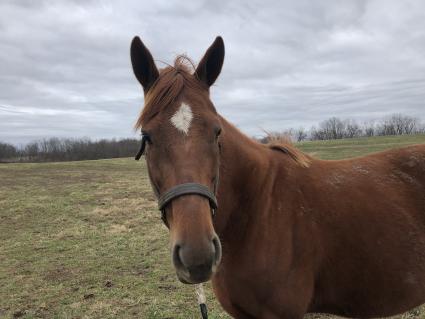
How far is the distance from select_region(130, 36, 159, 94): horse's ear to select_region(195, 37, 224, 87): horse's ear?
0.35m

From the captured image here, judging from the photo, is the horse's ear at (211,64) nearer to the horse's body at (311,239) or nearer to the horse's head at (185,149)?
the horse's head at (185,149)

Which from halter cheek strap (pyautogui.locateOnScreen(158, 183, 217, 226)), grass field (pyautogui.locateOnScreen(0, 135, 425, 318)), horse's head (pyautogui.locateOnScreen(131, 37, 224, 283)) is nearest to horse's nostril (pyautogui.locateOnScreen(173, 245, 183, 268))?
horse's head (pyautogui.locateOnScreen(131, 37, 224, 283))

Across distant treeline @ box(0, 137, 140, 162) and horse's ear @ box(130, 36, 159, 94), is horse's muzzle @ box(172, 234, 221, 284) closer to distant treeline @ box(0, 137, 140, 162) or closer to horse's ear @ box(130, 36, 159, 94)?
horse's ear @ box(130, 36, 159, 94)

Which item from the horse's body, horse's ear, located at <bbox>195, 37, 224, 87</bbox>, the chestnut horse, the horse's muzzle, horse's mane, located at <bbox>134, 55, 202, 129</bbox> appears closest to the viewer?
the horse's muzzle

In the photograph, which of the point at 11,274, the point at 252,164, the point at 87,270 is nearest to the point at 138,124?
the point at 252,164

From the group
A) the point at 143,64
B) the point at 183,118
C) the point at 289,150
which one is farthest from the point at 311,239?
the point at 143,64

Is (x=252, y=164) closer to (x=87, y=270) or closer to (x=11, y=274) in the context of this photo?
(x=87, y=270)

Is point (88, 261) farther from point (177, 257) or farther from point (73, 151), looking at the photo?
point (73, 151)

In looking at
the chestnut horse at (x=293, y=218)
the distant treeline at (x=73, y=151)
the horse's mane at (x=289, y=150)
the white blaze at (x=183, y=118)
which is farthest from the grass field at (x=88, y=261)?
the distant treeline at (x=73, y=151)

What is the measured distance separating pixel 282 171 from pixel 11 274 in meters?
6.93

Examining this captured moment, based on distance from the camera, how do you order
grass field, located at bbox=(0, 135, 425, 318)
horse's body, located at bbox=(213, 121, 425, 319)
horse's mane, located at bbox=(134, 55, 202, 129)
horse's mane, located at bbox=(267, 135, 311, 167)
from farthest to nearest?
grass field, located at bbox=(0, 135, 425, 318), horse's mane, located at bbox=(267, 135, 311, 167), horse's body, located at bbox=(213, 121, 425, 319), horse's mane, located at bbox=(134, 55, 202, 129)

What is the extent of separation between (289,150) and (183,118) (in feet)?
5.05

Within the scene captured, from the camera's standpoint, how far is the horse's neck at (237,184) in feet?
10.2

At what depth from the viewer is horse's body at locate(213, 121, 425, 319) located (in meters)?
3.02
